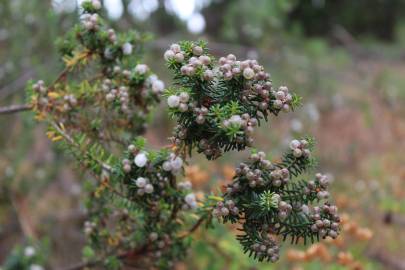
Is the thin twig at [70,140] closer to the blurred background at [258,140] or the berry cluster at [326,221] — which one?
the berry cluster at [326,221]

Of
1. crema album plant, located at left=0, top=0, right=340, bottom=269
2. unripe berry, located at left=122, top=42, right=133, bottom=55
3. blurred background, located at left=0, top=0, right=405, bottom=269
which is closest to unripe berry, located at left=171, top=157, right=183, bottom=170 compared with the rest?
crema album plant, located at left=0, top=0, right=340, bottom=269

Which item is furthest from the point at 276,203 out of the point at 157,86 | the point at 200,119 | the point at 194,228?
the point at 157,86

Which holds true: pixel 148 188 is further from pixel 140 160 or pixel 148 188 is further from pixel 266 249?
pixel 266 249

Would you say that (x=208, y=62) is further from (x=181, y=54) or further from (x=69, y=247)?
(x=69, y=247)

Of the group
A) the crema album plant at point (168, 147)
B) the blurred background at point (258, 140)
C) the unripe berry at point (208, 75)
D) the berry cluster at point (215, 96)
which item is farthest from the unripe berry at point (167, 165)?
the blurred background at point (258, 140)

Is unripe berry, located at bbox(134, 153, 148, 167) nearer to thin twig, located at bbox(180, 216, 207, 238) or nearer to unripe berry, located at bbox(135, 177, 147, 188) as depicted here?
unripe berry, located at bbox(135, 177, 147, 188)

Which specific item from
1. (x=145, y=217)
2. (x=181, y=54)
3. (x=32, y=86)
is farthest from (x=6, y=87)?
(x=181, y=54)
